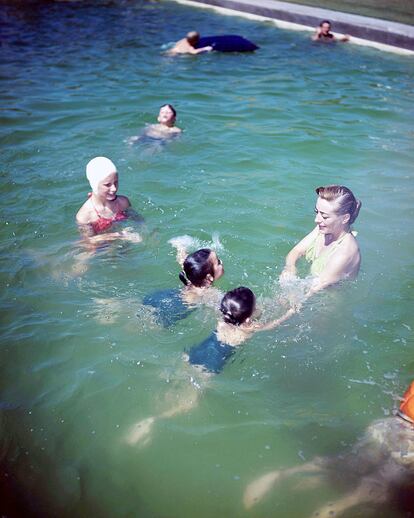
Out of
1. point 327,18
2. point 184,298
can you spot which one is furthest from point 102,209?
point 327,18

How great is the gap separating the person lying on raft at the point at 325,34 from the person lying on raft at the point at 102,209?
409 inches

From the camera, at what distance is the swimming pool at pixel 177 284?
3.60 metres

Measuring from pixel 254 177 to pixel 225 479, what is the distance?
16.7 feet

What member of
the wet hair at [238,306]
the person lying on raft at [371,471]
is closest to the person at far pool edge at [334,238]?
the wet hair at [238,306]

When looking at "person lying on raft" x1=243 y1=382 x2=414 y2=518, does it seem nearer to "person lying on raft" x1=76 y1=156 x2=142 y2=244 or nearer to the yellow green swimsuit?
the yellow green swimsuit

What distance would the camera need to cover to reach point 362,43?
13883 millimetres

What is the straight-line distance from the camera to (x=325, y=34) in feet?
45.4

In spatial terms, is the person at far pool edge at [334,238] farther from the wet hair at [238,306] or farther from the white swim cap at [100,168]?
the white swim cap at [100,168]

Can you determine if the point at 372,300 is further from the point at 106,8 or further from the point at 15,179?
the point at 106,8

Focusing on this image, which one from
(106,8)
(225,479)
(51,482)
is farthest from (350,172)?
(106,8)

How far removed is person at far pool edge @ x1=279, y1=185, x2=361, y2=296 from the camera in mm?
4523

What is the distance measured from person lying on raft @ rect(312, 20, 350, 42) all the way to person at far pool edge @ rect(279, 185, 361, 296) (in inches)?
424

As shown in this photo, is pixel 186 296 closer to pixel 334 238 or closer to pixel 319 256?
pixel 319 256

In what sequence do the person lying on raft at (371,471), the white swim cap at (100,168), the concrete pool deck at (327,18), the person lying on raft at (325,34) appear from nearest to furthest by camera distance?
the person lying on raft at (371,471), the white swim cap at (100,168), the concrete pool deck at (327,18), the person lying on raft at (325,34)
